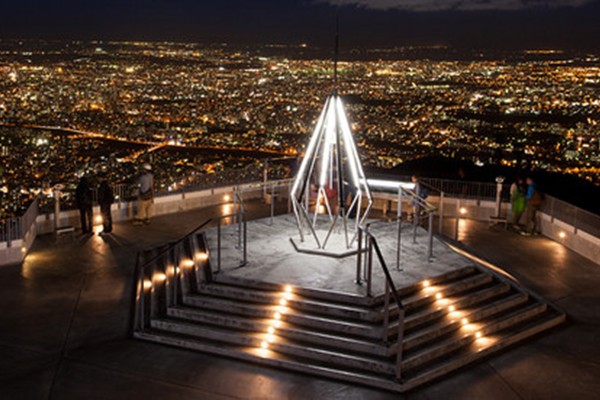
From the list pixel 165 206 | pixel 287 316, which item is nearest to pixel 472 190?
pixel 165 206

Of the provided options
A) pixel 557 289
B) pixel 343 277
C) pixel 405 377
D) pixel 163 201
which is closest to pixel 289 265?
pixel 343 277

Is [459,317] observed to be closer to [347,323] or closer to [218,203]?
[347,323]

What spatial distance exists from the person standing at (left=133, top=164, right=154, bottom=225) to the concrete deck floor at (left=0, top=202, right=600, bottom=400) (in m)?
3.44

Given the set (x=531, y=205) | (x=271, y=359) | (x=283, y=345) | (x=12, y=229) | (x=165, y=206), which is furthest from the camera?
(x=165, y=206)

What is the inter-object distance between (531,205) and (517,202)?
0.48 m

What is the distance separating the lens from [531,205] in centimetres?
1616

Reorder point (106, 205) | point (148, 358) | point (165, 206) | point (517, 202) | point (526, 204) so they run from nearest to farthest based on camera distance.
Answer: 1. point (148, 358)
2. point (106, 205)
3. point (517, 202)
4. point (526, 204)
5. point (165, 206)

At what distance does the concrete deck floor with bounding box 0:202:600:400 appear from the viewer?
27.1 feet

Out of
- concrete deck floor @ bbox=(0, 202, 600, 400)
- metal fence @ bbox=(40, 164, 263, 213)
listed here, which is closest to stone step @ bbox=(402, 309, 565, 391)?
concrete deck floor @ bbox=(0, 202, 600, 400)

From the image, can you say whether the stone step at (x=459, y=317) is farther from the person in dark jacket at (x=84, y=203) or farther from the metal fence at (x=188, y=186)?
the metal fence at (x=188, y=186)

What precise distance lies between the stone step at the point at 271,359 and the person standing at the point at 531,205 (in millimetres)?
9319

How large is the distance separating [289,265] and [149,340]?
3.22 m

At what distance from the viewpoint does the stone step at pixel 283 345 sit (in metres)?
8.81

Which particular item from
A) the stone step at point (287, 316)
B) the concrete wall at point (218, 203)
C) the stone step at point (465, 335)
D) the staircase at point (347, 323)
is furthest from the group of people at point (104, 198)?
the stone step at point (465, 335)
